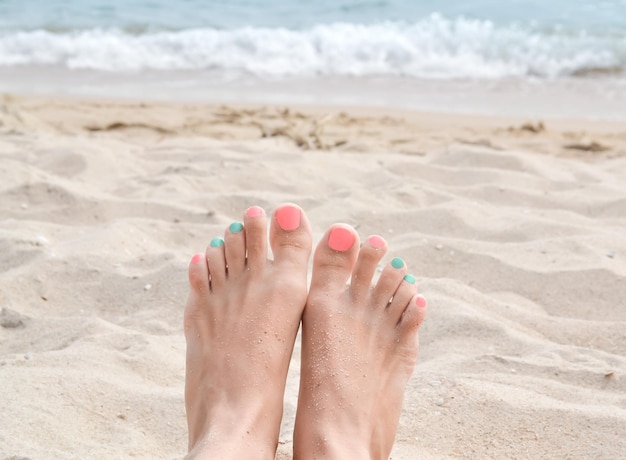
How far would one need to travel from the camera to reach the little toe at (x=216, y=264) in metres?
1.68

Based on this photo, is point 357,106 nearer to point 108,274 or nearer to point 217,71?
point 217,71

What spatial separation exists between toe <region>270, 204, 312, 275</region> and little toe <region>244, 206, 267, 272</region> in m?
0.03

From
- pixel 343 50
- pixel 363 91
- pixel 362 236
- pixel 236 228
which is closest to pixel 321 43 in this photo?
pixel 343 50

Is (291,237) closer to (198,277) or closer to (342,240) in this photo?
(342,240)

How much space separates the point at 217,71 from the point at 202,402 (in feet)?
16.4

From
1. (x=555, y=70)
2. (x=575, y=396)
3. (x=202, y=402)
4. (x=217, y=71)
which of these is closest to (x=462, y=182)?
(x=575, y=396)

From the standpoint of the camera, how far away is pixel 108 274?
2078mm

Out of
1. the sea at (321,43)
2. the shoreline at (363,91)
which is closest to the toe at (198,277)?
the shoreline at (363,91)

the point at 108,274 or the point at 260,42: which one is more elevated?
the point at 260,42

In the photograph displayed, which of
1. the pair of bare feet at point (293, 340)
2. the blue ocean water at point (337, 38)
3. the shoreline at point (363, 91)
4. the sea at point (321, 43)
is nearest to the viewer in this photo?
the pair of bare feet at point (293, 340)

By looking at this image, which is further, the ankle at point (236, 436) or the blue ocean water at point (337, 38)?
the blue ocean water at point (337, 38)

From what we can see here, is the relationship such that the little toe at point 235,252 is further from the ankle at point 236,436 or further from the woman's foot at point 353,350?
the ankle at point 236,436

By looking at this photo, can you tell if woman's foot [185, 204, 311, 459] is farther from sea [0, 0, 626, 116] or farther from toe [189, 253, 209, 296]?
sea [0, 0, 626, 116]

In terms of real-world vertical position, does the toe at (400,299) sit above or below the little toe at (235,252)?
below
